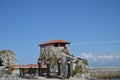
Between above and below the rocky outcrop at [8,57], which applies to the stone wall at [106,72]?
below

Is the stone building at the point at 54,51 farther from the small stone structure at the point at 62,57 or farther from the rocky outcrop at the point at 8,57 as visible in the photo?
the rocky outcrop at the point at 8,57

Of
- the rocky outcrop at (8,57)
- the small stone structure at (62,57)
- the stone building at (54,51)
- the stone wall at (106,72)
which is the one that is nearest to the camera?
the small stone structure at (62,57)

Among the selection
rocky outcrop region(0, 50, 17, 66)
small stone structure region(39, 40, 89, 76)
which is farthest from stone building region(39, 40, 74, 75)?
rocky outcrop region(0, 50, 17, 66)

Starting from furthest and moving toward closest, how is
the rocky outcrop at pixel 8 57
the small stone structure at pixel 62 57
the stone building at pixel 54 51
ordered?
the rocky outcrop at pixel 8 57, the stone building at pixel 54 51, the small stone structure at pixel 62 57

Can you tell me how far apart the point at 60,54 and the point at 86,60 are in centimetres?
632

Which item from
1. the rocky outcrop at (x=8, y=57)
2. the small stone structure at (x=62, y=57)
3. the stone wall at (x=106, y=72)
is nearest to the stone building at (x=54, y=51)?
the small stone structure at (x=62, y=57)

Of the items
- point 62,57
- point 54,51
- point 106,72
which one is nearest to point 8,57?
point 54,51

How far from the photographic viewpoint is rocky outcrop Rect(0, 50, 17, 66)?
65.7 meters

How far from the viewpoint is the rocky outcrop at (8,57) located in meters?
65.7

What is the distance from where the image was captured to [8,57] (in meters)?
66.6

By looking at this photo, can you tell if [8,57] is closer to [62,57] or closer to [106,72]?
[62,57]

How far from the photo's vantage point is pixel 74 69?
5781cm

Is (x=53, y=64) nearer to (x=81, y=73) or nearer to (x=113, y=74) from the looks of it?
(x=81, y=73)

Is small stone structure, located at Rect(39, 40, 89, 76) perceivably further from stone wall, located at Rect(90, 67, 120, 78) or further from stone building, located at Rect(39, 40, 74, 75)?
stone wall, located at Rect(90, 67, 120, 78)
